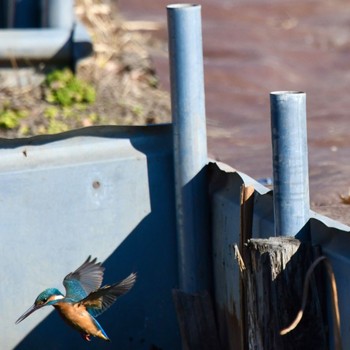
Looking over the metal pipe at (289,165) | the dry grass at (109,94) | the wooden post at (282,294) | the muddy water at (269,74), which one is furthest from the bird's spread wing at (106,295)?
the dry grass at (109,94)

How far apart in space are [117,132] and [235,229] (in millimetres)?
622

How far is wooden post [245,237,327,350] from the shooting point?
2.91 meters

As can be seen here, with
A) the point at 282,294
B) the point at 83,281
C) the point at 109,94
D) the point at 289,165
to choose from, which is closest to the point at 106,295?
the point at 83,281

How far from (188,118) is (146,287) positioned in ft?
2.45

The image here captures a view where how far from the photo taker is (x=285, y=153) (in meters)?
3.00

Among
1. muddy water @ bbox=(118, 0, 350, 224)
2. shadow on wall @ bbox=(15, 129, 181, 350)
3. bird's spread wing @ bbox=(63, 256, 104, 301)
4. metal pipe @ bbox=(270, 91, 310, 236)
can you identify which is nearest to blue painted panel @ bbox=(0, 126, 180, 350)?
shadow on wall @ bbox=(15, 129, 181, 350)

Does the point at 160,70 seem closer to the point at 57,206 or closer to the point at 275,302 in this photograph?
the point at 57,206

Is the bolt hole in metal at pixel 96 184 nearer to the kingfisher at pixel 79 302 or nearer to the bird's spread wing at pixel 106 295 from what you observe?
the kingfisher at pixel 79 302

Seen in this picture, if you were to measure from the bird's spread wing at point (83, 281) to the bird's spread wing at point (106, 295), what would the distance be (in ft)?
0.22

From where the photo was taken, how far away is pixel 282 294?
9.59ft

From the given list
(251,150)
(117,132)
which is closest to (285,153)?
(117,132)

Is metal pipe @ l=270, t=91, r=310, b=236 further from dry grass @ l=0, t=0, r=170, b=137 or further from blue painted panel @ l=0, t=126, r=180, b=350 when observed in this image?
dry grass @ l=0, t=0, r=170, b=137

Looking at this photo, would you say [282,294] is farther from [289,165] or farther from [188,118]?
[188,118]

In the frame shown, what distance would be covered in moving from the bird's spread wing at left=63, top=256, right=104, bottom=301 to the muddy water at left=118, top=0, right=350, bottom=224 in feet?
3.07
